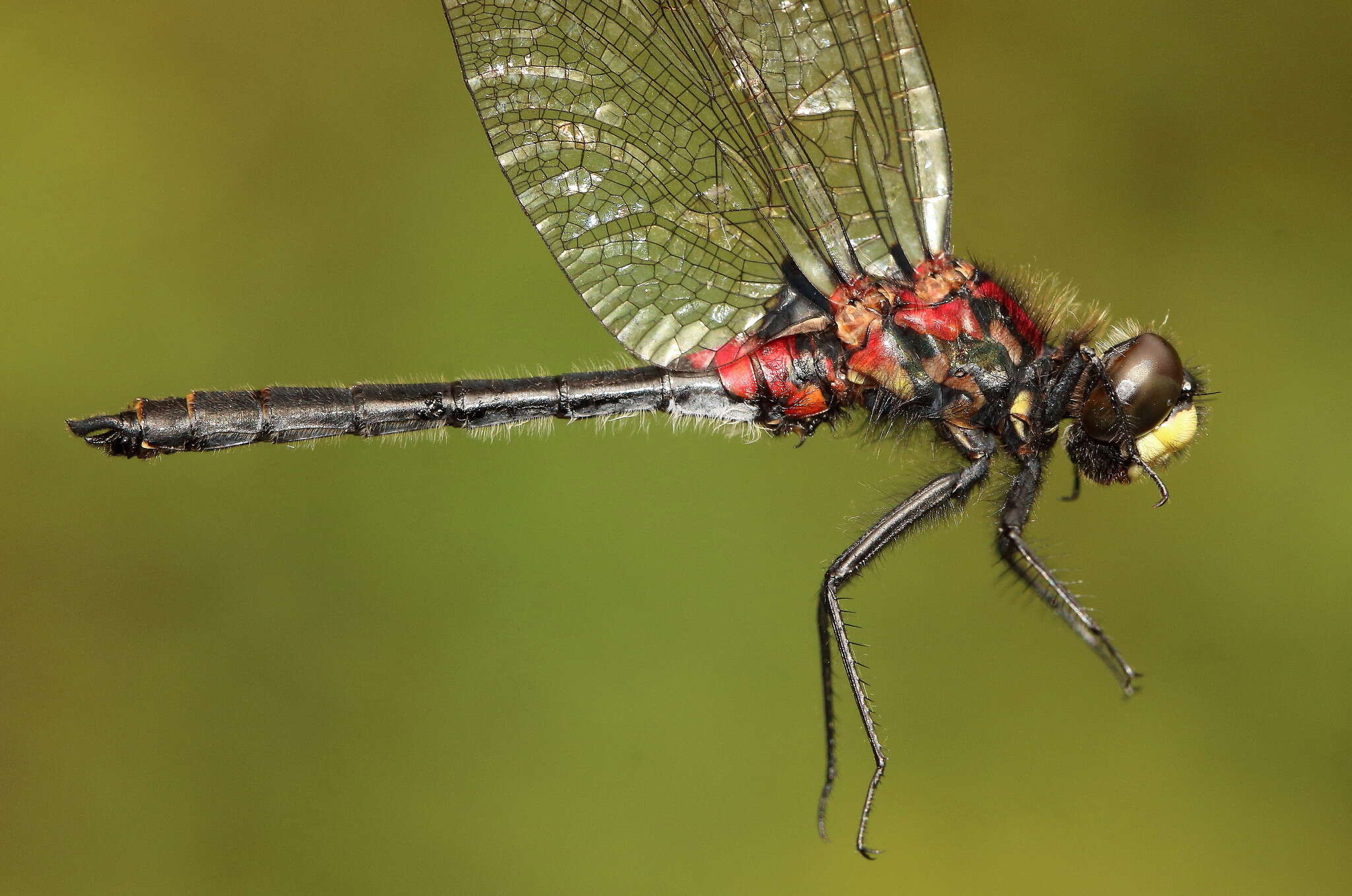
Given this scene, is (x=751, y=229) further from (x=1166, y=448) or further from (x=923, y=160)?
(x=1166, y=448)

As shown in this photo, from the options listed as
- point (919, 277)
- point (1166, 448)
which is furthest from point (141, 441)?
point (1166, 448)

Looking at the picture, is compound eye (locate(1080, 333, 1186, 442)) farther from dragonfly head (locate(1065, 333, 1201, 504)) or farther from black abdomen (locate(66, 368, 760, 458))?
black abdomen (locate(66, 368, 760, 458))

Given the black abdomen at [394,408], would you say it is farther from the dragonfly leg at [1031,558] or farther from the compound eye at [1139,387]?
the compound eye at [1139,387]

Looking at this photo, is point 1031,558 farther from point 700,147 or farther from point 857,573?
point 700,147

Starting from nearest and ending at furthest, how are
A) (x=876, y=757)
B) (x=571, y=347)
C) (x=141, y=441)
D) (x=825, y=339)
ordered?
(x=876, y=757), (x=141, y=441), (x=825, y=339), (x=571, y=347)

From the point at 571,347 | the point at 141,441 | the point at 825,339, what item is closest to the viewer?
the point at 141,441

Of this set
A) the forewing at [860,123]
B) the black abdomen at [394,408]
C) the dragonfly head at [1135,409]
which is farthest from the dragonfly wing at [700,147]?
the dragonfly head at [1135,409]

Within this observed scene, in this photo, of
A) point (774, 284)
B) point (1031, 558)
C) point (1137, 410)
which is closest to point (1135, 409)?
point (1137, 410)

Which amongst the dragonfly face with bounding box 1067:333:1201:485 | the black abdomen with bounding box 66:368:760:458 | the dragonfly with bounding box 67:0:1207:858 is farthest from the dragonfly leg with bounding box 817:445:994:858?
the black abdomen with bounding box 66:368:760:458
